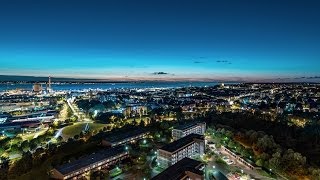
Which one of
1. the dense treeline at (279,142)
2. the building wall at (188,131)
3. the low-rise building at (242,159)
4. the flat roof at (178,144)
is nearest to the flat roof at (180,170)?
the flat roof at (178,144)

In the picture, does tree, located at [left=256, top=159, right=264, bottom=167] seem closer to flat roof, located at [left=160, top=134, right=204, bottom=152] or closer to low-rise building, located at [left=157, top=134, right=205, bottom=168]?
low-rise building, located at [left=157, top=134, right=205, bottom=168]

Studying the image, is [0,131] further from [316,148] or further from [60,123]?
[316,148]

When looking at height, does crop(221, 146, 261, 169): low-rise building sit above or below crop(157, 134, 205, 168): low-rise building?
below

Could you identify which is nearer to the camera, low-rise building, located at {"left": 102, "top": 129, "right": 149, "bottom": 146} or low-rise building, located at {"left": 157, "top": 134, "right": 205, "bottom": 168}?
low-rise building, located at {"left": 157, "top": 134, "right": 205, "bottom": 168}

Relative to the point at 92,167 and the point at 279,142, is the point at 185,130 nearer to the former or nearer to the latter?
the point at 279,142

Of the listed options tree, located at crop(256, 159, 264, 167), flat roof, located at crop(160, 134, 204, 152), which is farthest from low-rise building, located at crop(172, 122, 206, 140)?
tree, located at crop(256, 159, 264, 167)

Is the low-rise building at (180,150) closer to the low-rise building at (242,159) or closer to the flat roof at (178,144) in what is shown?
the flat roof at (178,144)
